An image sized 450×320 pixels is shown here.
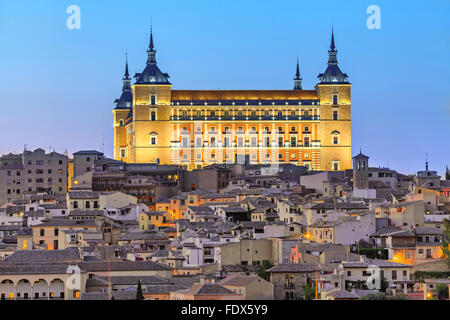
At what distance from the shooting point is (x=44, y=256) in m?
36.8

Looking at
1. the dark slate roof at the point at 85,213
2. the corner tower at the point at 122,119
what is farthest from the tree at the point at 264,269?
the corner tower at the point at 122,119

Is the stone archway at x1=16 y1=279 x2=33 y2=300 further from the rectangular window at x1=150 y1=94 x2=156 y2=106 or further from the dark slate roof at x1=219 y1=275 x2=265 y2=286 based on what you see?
the rectangular window at x1=150 y1=94 x2=156 y2=106

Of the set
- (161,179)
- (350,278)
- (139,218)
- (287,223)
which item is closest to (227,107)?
(161,179)

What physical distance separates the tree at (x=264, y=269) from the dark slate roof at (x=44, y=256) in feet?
19.5

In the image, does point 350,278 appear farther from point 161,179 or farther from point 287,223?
point 161,179

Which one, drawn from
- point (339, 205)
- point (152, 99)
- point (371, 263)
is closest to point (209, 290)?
point (371, 263)

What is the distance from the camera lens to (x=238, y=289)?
29250 mm

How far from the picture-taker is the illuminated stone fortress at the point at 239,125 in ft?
276

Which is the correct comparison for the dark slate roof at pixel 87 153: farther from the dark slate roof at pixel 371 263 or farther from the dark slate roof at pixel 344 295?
the dark slate roof at pixel 344 295

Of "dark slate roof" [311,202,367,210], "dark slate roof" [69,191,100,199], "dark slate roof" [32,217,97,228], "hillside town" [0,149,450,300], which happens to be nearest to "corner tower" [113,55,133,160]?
"hillside town" [0,149,450,300]

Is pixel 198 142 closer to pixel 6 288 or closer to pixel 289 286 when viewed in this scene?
pixel 289 286

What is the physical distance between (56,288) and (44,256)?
500cm

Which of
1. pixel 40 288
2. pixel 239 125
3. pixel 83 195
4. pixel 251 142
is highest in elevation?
pixel 239 125

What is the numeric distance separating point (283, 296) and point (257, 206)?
18.3m
